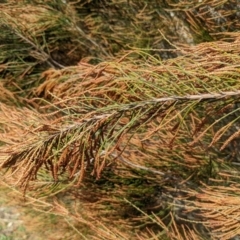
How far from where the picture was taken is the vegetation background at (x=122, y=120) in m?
1.70

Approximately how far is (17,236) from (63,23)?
7.14 feet

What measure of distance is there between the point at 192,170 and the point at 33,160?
118 centimetres

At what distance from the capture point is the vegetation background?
1.70m

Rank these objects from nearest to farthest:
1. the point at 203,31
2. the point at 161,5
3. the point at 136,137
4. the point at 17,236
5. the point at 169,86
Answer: the point at 169,86 → the point at 136,137 → the point at 203,31 → the point at 161,5 → the point at 17,236

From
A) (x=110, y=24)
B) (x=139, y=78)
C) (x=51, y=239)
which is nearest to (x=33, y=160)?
(x=139, y=78)

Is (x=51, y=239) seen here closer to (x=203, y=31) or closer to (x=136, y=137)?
(x=136, y=137)

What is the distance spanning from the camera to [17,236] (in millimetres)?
4844

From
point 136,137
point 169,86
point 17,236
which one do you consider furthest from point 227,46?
point 17,236

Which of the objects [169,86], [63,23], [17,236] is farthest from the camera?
[17,236]

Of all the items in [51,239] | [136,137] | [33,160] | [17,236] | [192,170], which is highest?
[33,160]

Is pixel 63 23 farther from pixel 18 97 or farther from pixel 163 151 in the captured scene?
pixel 163 151

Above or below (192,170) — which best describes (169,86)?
above

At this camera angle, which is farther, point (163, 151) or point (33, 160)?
point (163, 151)

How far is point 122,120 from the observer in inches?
93.7
